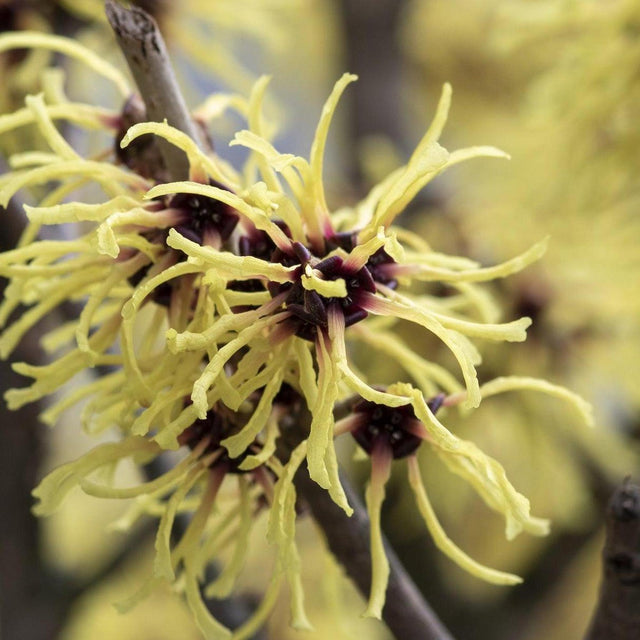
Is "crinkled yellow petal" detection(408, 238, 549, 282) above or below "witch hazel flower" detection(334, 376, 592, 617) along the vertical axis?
above

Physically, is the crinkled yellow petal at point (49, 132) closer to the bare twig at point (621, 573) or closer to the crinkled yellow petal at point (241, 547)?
the crinkled yellow petal at point (241, 547)

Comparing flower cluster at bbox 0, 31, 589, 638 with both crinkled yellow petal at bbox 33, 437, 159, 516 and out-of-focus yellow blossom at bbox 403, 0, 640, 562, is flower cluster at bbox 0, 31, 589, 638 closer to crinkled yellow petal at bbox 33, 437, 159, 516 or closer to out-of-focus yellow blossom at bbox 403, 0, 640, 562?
crinkled yellow petal at bbox 33, 437, 159, 516

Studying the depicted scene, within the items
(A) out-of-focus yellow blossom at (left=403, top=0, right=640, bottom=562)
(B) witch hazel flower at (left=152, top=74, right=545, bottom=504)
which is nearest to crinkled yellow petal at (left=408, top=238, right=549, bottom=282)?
(B) witch hazel flower at (left=152, top=74, right=545, bottom=504)

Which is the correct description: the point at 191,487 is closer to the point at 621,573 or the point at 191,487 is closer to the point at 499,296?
the point at 621,573

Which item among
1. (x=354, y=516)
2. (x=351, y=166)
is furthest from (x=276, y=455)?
(x=351, y=166)

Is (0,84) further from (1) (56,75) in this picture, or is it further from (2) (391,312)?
(2) (391,312)

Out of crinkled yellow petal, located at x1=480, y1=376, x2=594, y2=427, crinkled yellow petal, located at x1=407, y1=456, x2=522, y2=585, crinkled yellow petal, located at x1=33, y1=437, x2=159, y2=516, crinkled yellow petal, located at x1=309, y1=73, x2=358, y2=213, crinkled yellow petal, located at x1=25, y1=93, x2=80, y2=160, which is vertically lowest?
crinkled yellow petal, located at x1=407, y1=456, x2=522, y2=585
